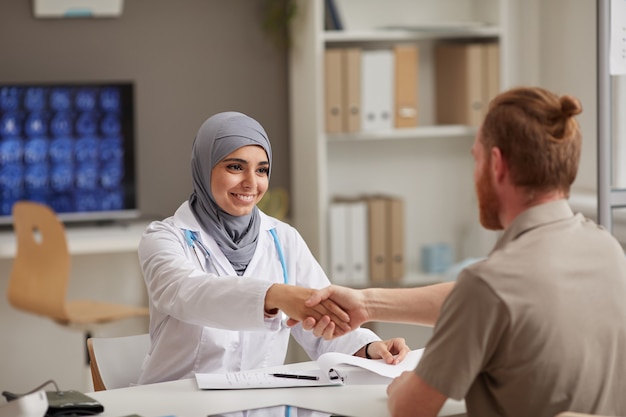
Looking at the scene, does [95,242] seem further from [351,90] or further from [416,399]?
[416,399]

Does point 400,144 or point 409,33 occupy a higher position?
point 409,33

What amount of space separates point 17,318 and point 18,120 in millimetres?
999

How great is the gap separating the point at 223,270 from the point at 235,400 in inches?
19.6

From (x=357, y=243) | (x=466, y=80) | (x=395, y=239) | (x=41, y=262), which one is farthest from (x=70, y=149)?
(x=466, y=80)

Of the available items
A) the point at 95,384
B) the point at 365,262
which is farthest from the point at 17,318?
the point at 95,384

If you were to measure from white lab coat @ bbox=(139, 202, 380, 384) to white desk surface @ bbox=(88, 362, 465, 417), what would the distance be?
0.19m

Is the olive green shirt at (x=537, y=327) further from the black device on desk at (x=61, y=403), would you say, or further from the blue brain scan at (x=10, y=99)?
the blue brain scan at (x=10, y=99)

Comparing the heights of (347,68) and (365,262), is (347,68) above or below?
above

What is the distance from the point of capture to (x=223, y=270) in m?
2.48

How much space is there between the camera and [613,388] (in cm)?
170

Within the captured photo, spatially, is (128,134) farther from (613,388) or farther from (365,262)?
(613,388)

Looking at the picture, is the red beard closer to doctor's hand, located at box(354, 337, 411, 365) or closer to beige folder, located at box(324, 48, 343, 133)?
doctor's hand, located at box(354, 337, 411, 365)

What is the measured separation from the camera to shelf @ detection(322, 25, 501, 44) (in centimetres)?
460

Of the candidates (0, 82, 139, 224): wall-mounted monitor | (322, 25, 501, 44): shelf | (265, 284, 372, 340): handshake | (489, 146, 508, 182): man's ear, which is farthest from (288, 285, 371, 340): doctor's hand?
(0, 82, 139, 224): wall-mounted monitor
